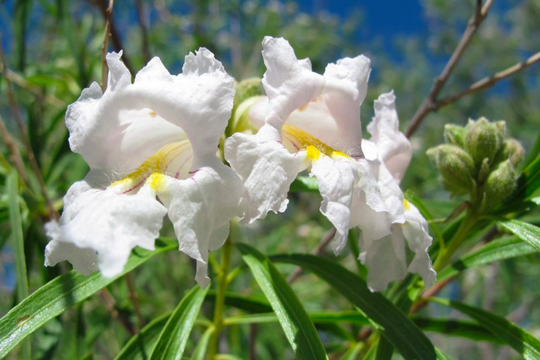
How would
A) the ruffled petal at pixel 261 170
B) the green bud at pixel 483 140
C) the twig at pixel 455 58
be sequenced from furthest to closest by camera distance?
the twig at pixel 455 58
the green bud at pixel 483 140
the ruffled petal at pixel 261 170

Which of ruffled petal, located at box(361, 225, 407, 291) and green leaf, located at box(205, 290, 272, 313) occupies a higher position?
ruffled petal, located at box(361, 225, 407, 291)

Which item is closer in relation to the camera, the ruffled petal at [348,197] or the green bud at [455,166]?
the ruffled petal at [348,197]

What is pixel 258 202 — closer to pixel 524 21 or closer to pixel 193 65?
pixel 193 65

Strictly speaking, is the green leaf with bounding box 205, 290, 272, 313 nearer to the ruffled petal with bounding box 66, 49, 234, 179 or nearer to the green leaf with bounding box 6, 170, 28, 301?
the green leaf with bounding box 6, 170, 28, 301

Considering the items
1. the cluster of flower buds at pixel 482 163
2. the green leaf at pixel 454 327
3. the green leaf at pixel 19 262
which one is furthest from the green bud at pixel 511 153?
the green leaf at pixel 19 262

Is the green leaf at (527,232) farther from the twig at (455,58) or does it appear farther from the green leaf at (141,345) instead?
the green leaf at (141,345)

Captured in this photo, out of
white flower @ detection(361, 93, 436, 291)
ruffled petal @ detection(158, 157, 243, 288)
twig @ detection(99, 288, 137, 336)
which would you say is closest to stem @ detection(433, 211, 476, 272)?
white flower @ detection(361, 93, 436, 291)

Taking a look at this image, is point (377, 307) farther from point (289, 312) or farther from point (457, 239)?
point (457, 239)
